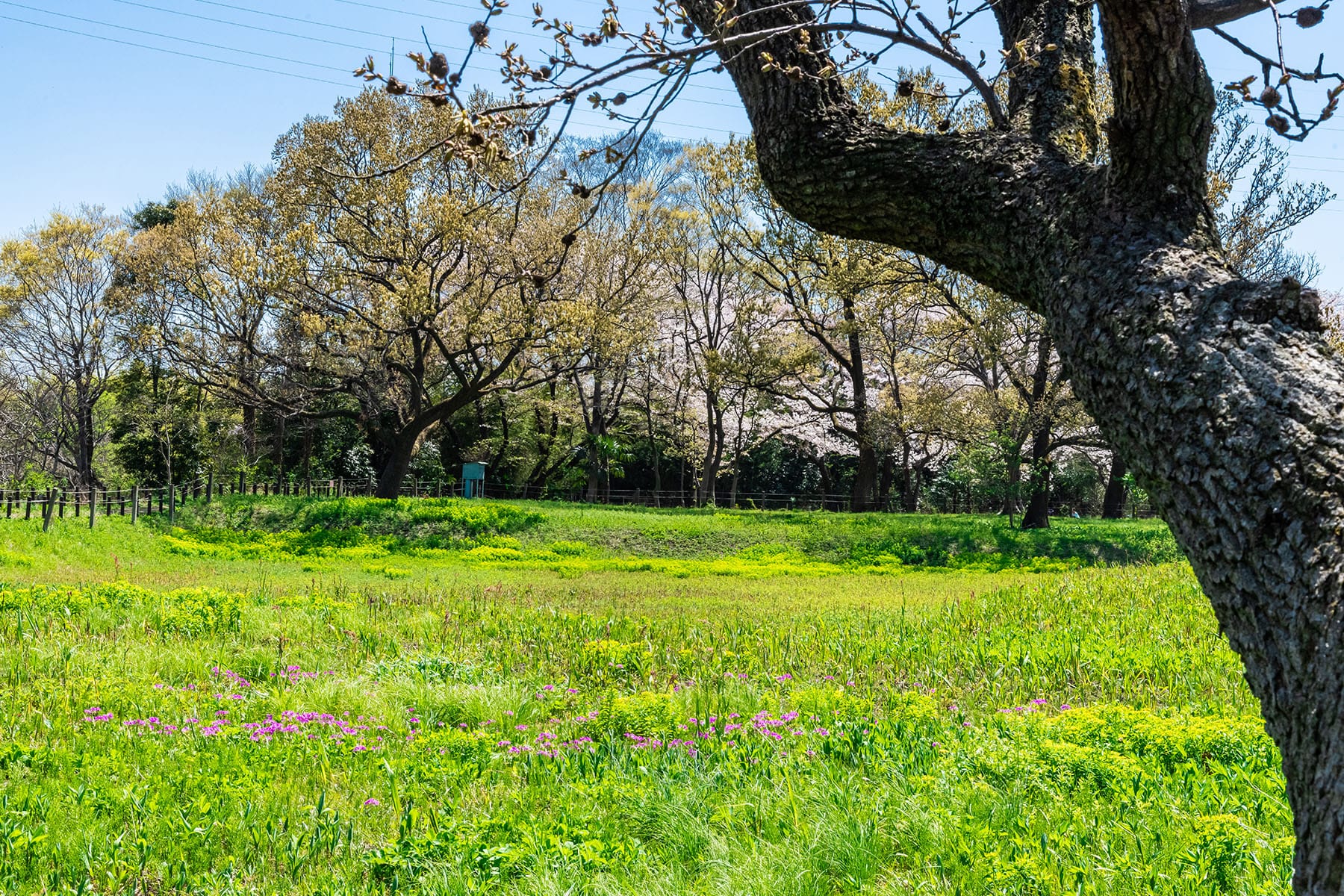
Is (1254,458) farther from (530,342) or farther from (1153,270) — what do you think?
(530,342)

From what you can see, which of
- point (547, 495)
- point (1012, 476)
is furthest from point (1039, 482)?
point (547, 495)

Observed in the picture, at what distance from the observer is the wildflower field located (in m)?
3.49

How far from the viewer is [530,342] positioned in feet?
82.2

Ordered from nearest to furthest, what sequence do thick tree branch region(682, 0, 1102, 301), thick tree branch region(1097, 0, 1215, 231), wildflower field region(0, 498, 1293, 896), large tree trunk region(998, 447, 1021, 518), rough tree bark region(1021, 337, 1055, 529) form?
thick tree branch region(1097, 0, 1215, 231) → thick tree branch region(682, 0, 1102, 301) → wildflower field region(0, 498, 1293, 896) → rough tree bark region(1021, 337, 1055, 529) → large tree trunk region(998, 447, 1021, 518)

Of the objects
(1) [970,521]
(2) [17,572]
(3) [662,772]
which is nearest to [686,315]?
(1) [970,521]

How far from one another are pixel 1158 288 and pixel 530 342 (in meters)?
23.7

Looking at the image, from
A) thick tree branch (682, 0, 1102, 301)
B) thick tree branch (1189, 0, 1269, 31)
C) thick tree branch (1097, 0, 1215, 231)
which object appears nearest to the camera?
thick tree branch (1097, 0, 1215, 231)

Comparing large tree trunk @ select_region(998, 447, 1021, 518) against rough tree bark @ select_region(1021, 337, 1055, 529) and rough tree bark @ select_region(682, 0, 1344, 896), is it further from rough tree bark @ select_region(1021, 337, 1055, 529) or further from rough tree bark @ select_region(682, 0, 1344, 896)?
rough tree bark @ select_region(682, 0, 1344, 896)

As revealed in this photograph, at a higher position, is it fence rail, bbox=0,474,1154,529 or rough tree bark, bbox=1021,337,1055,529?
rough tree bark, bbox=1021,337,1055,529

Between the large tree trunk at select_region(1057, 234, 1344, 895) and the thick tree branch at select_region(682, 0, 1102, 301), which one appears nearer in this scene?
the large tree trunk at select_region(1057, 234, 1344, 895)

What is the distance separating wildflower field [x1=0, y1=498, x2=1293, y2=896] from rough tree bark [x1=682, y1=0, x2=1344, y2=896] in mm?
1865

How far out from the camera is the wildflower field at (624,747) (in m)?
3.49

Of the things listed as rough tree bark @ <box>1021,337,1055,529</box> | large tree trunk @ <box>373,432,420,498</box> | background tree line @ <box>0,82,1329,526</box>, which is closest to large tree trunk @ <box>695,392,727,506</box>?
background tree line @ <box>0,82,1329,526</box>

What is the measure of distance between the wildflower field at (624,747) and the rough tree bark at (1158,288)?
1865mm
